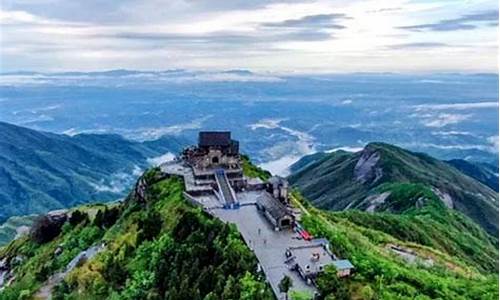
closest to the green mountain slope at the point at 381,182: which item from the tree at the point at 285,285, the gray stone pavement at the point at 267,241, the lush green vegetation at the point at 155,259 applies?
the lush green vegetation at the point at 155,259

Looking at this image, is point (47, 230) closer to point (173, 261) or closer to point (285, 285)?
point (173, 261)

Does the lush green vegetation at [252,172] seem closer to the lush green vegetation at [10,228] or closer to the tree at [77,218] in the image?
the tree at [77,218]

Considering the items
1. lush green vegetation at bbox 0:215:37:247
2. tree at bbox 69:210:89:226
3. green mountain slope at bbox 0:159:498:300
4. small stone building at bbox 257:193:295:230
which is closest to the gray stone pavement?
small stone building at bbox 257:193:295:230

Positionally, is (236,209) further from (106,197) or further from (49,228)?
(106,197)

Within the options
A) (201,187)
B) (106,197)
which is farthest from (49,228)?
(106,197)

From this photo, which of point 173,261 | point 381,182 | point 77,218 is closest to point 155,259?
point 173,261
